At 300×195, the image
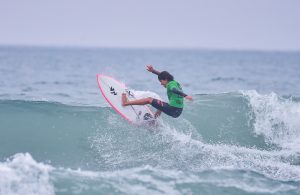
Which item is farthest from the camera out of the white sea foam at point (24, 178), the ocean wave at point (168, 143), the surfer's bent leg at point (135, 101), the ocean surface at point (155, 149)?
the surfer's bent leg at point (135, 101)

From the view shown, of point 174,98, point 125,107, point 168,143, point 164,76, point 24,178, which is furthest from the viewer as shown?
point 125,107

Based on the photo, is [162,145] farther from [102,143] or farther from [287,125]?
[287,125]

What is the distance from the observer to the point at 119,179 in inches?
290

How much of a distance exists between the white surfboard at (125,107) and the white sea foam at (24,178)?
10.6ft

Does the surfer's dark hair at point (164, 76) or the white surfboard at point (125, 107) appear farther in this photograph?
the white surfboard at point (125, 107)

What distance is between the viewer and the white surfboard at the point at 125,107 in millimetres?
10250

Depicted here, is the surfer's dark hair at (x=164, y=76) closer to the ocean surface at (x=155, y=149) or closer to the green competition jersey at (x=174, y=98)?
the green competition jersey at (x=174, y=98)

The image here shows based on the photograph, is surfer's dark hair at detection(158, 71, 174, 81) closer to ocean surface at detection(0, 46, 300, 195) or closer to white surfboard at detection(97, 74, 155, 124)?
ocean surface at detection(0, 46, 300, 195)

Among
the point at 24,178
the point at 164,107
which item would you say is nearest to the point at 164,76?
the point at 164,107

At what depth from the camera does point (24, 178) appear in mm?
6938

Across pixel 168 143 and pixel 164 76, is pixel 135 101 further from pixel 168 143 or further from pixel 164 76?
pixel 168 143

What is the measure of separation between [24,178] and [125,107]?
3.83 m

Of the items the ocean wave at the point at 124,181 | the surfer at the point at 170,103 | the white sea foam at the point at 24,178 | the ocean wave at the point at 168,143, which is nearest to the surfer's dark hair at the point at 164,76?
the surfer at the point at 170,103

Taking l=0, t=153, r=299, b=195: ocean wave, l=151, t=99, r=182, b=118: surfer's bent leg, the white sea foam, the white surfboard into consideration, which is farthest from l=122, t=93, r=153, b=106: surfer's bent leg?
the white sea foam
